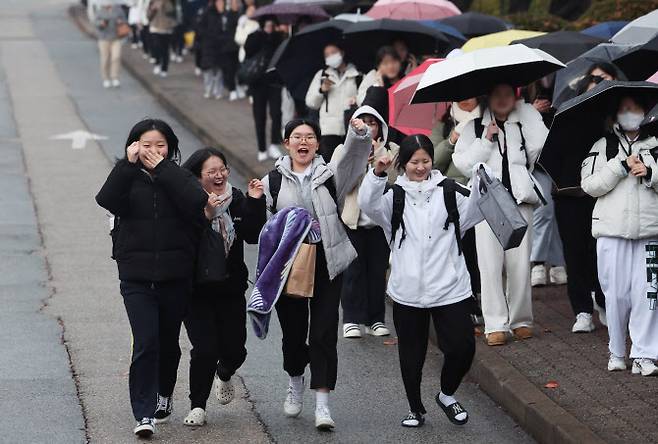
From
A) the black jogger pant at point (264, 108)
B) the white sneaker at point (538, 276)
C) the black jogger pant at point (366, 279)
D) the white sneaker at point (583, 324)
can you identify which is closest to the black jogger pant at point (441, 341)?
the white sneaker at point (583, 324)

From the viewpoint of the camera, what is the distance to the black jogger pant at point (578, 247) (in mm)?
10875

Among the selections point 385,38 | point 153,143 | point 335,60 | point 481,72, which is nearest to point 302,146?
point 153,143

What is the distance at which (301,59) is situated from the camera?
15.6 metres

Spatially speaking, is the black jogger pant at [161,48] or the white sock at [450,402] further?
the black jogger pant at [161,48]

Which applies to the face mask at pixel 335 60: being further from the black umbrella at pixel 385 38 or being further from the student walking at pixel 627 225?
the student walking at pixel 627 225

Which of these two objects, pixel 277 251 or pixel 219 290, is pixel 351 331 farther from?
pixel 277 251

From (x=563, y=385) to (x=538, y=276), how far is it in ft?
11.3

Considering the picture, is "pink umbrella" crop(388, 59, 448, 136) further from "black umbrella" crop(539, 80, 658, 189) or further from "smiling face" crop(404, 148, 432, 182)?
"smiling face" crop(404, 148, 432, 182)

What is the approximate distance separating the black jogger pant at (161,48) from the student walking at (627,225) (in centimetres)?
2062

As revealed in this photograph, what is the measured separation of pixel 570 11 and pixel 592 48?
32.6ft

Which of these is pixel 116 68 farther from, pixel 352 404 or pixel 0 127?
pixel 352 404

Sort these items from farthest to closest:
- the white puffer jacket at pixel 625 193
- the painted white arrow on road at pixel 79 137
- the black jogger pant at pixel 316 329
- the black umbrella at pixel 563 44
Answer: the painted white arrow on road at pixel 79 137
the black umbrella at pixel 563 44
the white puffer jacket at pixel 625 193
the black jogger pant at pixel 316 329

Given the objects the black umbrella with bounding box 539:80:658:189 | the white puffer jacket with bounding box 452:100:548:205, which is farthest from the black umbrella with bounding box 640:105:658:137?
the white puffer jacket with bounding box 452:100:548:205

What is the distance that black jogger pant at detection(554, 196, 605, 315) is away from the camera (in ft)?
35.7
